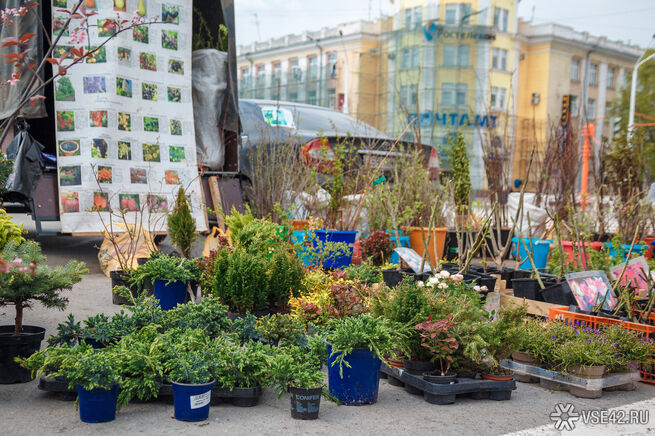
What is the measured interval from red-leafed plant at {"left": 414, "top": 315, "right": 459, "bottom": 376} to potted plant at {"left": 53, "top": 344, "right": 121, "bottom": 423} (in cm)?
168

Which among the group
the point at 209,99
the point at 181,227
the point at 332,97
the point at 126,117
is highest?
the point at 332,97

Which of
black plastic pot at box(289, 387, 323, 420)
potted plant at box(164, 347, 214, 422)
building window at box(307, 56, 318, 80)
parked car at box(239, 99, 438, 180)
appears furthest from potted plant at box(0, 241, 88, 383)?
building window at box(307, 56, 318, 80)

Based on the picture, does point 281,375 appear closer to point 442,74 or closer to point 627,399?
point 627,399

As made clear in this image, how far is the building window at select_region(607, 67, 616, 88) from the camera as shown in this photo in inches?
1946

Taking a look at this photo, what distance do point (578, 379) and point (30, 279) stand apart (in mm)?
A: 3229

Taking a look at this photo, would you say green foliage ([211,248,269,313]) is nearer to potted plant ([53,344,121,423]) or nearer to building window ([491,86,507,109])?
potted plant ([53,344,121,423])

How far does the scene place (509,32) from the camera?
4419 centimetres

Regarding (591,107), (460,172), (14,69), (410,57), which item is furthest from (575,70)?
(14,69)

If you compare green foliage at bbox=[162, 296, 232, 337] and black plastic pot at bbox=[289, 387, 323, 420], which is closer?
black plastic pot at bbox=[289, 387, 323, 420]

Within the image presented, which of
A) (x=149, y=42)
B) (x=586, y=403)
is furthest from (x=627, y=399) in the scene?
(x=149, y=42)

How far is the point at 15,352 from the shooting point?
135 inches

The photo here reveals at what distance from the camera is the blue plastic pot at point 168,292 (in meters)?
5.27

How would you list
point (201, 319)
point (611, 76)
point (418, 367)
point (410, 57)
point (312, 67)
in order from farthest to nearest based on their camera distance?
point (611, 76)
point (312, 67)
point (410, 57)
point (201, 319)
point (418, 367)

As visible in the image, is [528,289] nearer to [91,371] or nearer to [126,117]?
[91,371]
